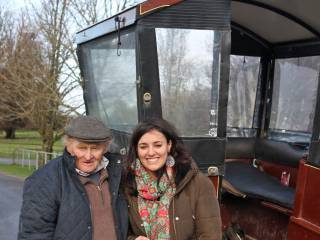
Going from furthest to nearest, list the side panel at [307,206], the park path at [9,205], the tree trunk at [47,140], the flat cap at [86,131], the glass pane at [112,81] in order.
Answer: the tree trunk at [47,140] → the park path at [9,205] → the glass pane at [112,81] → the side panel at [307,206] → the flat cap at [86,131]

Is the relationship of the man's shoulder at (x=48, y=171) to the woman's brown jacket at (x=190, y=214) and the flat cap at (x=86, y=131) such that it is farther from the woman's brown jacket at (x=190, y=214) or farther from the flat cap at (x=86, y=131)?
the woman's brown jacket at (x=190, y=214)

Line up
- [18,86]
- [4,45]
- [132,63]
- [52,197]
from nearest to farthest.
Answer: [52,197], [132,63], [18,86], [4,45]

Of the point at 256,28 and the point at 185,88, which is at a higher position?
the point at 256,28

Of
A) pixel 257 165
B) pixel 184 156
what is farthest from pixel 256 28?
pixel 184 156

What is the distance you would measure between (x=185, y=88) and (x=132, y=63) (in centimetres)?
46

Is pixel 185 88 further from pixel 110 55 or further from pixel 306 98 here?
pixel 306 98

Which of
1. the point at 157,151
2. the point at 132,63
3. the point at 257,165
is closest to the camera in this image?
the point at 157,151

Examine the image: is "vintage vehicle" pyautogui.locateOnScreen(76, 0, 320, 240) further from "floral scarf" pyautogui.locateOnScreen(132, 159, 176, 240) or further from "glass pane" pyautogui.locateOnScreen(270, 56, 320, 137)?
"floral scarf" pyautogui.locateOnScreen(132, 159, 176, 240)

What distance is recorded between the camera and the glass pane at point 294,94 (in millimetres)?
5508

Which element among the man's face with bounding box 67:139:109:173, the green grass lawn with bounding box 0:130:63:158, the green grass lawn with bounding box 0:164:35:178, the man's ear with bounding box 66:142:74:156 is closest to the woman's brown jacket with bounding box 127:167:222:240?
the man's face with bounding box 67:139:109:173

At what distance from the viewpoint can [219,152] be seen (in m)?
3.72

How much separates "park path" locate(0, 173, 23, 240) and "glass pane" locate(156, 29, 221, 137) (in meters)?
5.10

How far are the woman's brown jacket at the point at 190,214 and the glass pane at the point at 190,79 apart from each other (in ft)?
3.98

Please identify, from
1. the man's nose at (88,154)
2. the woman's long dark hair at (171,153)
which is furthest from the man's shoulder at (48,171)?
the woman's long dark hair at (171,153)
